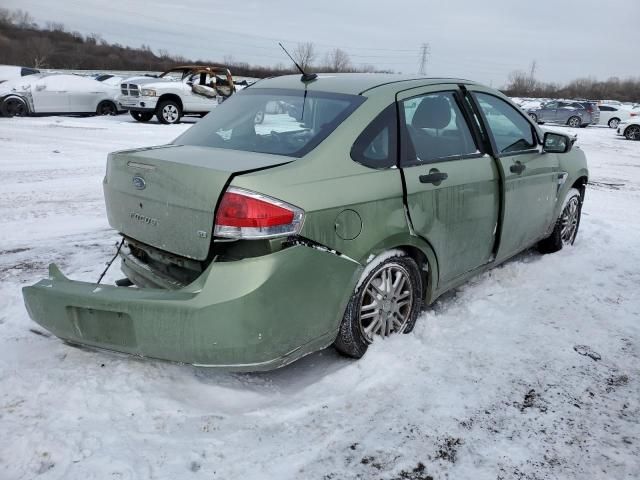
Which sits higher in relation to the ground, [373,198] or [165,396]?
[373,198]

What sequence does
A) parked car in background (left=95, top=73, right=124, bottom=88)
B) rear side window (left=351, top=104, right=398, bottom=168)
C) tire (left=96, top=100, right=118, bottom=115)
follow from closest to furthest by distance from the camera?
rear side window (left=351, top=104, right=398, bottom=168) → tire (left=96, top=100, right=118, bottom=115) → parked car in background (left=95, top=73, right=124, bottom=88)

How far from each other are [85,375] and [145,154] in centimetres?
125

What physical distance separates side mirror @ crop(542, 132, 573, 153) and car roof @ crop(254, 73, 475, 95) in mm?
1178

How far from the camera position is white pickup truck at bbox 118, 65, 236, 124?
50.8 ft

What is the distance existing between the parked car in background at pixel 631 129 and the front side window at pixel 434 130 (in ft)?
66.4

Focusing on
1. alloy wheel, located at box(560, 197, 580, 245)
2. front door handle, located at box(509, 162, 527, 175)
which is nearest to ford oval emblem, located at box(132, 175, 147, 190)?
front door handle, located at box(509, 162, 527, 175)

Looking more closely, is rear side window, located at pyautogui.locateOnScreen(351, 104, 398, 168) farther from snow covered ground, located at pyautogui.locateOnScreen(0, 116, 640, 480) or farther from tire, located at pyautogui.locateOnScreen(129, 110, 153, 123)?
tire, located at pyautogui.locateOnScreen(129, 110, 153, 123)

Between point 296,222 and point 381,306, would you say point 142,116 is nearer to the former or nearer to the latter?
point 381,306

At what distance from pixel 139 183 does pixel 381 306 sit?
1.54 metres

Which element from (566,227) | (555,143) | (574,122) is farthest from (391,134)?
(574,122)

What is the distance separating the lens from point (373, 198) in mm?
2730

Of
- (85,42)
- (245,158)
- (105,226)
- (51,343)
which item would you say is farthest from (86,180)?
(85,42)

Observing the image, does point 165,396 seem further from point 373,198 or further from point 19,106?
point 19,106

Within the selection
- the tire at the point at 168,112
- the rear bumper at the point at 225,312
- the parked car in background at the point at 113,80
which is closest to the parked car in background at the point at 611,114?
the tire at the point at 168,112
